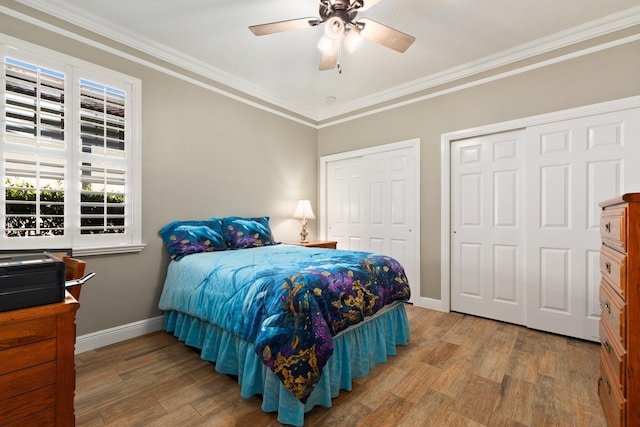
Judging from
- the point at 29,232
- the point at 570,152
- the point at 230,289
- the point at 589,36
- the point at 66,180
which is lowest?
the point at 230,289

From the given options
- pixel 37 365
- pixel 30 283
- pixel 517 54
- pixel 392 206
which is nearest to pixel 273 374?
pixel 37 365

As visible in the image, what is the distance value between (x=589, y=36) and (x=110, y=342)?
4.83 m

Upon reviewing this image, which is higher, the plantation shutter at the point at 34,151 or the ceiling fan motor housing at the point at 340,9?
the ceiling fan motor housing at the point at 340,9

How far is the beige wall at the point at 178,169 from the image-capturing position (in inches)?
95.5

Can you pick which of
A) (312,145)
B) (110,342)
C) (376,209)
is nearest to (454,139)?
(376,209)

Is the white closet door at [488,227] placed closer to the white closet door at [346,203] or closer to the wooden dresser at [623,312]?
the white closet door at [346,203]

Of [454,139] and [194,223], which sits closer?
[194,223]

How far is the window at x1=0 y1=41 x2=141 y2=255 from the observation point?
2.07 metres

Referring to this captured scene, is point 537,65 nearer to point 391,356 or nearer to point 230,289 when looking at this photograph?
point 391,356

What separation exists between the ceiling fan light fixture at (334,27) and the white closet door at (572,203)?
2.08 metres

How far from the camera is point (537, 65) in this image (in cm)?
276

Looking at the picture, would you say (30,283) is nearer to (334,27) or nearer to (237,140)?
(334,27)

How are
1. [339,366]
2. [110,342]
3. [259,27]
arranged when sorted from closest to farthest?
1. [339,366]
2. [259,27]
3. [110,342]

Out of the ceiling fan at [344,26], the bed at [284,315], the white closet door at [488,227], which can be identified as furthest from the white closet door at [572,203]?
Result: the ceiling fan at [344,26]
